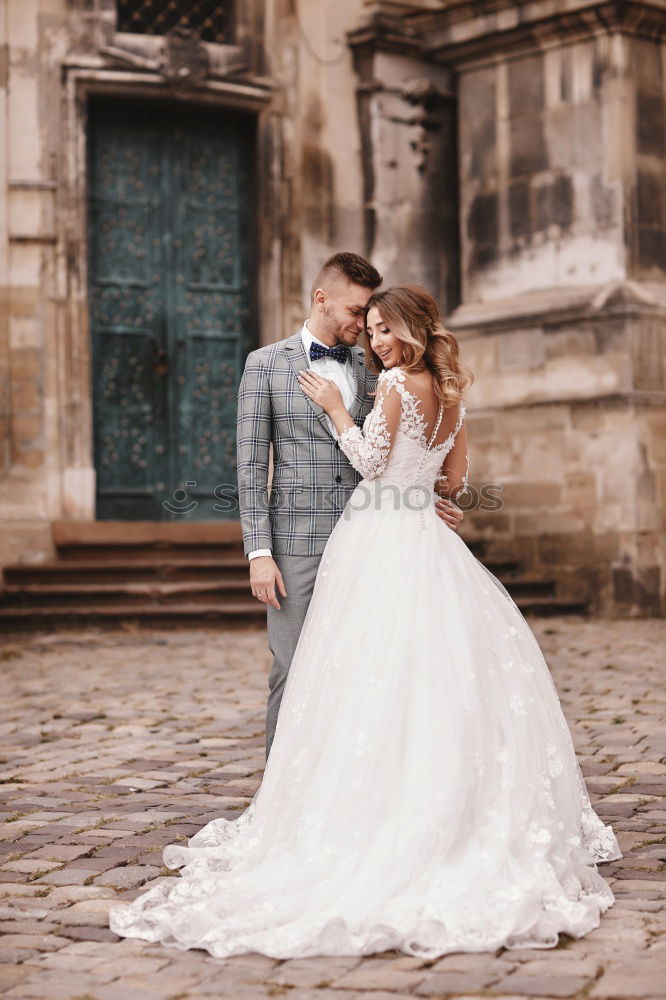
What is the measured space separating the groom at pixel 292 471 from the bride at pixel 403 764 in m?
0.12

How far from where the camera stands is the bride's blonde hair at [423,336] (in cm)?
439

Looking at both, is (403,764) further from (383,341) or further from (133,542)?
(133,542)

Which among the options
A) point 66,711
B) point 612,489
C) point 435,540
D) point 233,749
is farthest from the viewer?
point 612,489

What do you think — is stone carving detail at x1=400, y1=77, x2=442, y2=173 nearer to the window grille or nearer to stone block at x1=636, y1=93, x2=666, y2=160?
the window grille

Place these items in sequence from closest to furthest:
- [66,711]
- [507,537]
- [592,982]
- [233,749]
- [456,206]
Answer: [592,982] → [233,749] → [66,711] → [507,537] → [456,206]

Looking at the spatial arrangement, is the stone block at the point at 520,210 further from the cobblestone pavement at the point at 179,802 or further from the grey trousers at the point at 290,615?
the grey trousers at the point at 290,615

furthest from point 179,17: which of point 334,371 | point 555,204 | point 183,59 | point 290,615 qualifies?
point 290,615

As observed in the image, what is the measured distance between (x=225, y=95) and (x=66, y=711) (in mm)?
7241

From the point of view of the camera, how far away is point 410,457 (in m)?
4.52

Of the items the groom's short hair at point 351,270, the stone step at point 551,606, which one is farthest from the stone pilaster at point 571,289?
the groom's short hair at point 351,270

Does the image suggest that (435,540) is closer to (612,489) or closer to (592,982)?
(592,982)

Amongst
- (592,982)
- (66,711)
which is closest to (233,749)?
(66,711)

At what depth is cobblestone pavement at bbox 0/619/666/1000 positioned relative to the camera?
10.7 feet

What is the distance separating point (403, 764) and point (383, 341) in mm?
→ 1319
